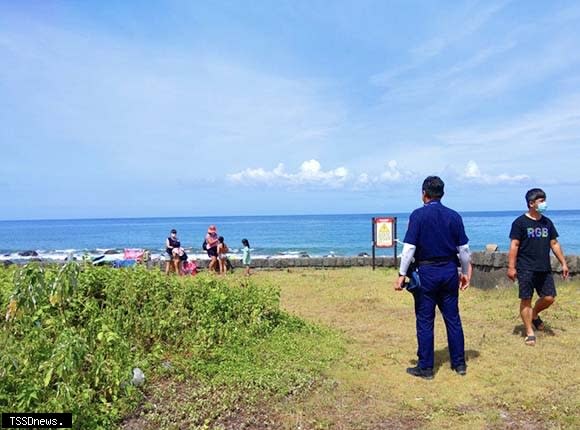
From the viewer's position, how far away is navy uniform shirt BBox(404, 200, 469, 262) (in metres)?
4.46

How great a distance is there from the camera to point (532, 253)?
5.64 m

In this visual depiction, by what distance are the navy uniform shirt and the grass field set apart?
1265 mm

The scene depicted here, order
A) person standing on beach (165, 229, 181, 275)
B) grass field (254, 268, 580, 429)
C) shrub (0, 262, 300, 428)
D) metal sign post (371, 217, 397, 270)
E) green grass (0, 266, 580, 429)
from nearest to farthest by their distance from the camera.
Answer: shrub (0, 262, 300, 428) < green grass (0, 266, 580, 429) < grass field (254, 268, 580, 429) < person standing on beach (165, 229, 181, 275) < metal sign post (371, 217, 397, 270)

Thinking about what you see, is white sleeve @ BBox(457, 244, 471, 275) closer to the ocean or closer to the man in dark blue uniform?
the man in dark blue uniform

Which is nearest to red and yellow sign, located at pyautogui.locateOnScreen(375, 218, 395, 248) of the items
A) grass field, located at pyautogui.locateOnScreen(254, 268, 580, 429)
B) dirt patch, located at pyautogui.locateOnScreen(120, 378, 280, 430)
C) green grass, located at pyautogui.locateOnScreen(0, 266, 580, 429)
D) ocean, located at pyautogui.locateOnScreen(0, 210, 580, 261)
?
grass field, located at pyautogui.locateOnScreen(254, 268, 580, 429)

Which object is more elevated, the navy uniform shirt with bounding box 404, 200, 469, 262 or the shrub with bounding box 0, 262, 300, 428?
the navy uniform shirt with bounding box 404, 200, 469, 262

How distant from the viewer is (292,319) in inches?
243

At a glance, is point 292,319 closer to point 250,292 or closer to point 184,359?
point 250,292

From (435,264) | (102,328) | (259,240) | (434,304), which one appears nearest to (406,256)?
(435,264)

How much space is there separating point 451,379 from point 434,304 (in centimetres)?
75

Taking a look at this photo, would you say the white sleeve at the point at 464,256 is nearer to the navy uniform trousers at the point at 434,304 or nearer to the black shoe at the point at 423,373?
the navy uniform trousers at the point at 434,304

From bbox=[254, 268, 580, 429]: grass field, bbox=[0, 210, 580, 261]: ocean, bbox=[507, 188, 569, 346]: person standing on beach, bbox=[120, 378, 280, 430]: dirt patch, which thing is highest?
bbox=[507, 188, 569, 346]: person standing on beach

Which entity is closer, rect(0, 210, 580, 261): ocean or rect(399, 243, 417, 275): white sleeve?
rect(399, 243, 417, 275): white sleeve

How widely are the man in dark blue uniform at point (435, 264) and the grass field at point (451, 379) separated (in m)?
0.38
